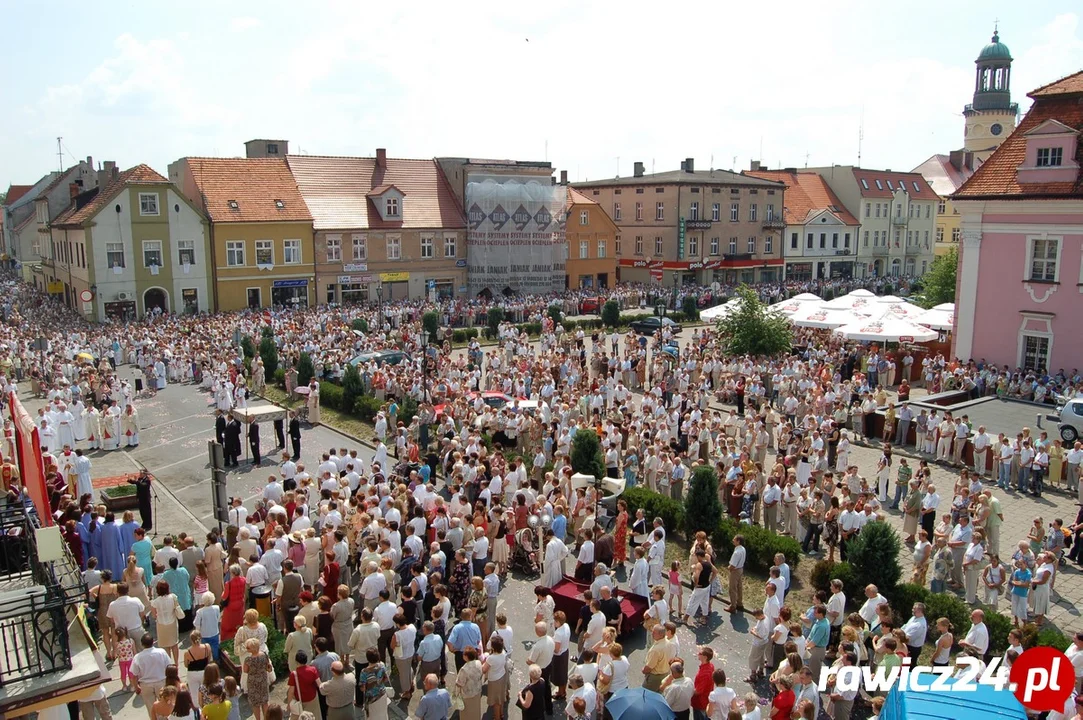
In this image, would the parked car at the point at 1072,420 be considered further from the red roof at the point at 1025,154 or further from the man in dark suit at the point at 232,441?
the man in dark suit at the point at 232,441

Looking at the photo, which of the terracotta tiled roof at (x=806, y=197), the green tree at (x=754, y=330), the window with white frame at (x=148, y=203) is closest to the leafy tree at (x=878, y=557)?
the green tree at (x=754, y=330)

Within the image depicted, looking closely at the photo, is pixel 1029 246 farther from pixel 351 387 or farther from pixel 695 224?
pixel 695 224

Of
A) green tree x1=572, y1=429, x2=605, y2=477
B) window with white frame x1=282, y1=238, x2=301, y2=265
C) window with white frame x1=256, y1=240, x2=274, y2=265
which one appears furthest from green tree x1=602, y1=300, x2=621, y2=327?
green tree x1=572, y1=429, x2=605, y2=477

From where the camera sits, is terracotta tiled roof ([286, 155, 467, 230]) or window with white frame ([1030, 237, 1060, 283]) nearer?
window with white frame ([1030, 237, 1060, 283])

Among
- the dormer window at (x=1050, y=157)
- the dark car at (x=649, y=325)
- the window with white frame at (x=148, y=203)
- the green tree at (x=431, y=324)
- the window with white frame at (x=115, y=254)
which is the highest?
the dormer window at (x=1050, y=157)

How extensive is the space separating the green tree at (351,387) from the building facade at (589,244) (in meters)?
33.5

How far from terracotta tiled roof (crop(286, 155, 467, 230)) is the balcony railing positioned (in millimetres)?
40546

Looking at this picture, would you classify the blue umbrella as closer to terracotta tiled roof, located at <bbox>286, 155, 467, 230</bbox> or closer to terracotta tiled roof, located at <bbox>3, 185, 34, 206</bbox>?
terracotta tiled roof, located at <bbox>286, 155, 467, 230</bbox>

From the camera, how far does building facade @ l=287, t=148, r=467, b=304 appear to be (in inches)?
1933

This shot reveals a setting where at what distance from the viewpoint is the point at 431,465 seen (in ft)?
65.9

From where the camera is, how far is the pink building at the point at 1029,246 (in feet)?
91.3

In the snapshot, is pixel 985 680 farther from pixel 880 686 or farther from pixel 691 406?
pixel 691 406

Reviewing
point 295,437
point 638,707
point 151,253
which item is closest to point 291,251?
point 151,253

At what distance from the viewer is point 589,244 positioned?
6009cm
